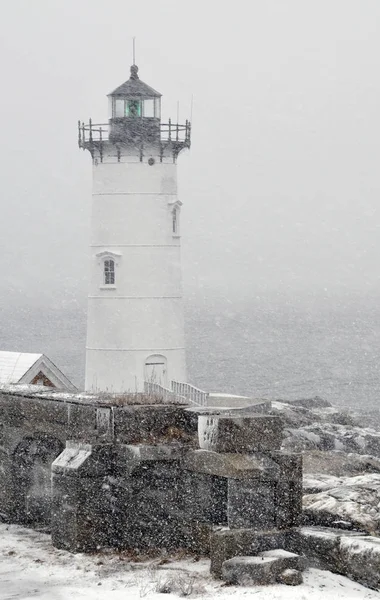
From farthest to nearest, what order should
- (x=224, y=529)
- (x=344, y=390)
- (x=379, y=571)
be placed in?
(x=344, y=390) → (x=224, y=529) → (x=379, y=571)

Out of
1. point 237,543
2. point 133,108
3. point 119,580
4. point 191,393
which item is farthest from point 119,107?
point 119,580

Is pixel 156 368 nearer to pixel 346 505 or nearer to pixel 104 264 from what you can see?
pixel 104 264

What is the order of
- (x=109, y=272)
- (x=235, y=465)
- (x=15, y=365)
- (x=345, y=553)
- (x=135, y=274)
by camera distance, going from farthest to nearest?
(x=109, y=272) → (x=135, y=274) → (x=15, y=365) → (x=235, y=465) → (x=345, y=553)


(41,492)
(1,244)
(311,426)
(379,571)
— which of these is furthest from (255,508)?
(1,244)

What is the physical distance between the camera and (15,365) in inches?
747

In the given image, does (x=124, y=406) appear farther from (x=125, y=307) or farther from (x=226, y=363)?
(x=226, y=363)

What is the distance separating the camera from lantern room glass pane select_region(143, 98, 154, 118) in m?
29.9

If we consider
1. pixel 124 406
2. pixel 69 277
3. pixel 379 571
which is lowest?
pixel 379 571

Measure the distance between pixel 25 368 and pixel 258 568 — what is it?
29.2 ft

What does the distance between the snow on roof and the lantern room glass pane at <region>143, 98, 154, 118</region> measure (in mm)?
12241

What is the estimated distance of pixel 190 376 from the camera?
71688 millimetres

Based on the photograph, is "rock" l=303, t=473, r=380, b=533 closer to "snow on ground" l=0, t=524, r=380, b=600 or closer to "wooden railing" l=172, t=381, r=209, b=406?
"snow on ground" l=0, t=524, r=380, b=600

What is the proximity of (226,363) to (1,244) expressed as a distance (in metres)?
54.2

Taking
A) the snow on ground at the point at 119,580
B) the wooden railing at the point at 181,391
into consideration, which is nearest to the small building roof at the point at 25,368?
the snow on ground at the point at 119,580
